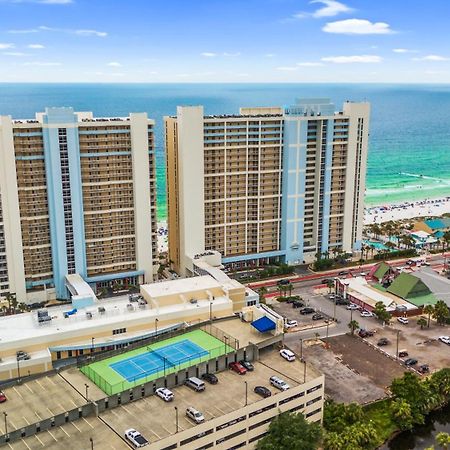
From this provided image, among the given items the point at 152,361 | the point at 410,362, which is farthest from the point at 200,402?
the point at 410,362

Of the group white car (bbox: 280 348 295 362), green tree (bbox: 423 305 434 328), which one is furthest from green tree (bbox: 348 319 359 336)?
white car (bbox: 280 348 295 362)

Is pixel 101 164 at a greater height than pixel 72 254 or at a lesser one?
greater

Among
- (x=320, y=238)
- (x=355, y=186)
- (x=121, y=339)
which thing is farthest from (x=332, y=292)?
(x=121, y=339)

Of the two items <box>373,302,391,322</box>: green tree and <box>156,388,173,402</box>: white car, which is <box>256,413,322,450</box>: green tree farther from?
<box>373,302,391,322</box>: green tree

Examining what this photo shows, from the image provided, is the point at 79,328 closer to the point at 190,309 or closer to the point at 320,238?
the point at 190,309

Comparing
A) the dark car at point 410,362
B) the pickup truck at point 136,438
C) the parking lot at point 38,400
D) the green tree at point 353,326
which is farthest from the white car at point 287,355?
the parking lot at point 38,400

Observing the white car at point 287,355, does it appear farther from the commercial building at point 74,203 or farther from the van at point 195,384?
the commercial building at point 74,203

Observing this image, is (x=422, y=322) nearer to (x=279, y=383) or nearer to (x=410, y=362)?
(x=410, y=362)
